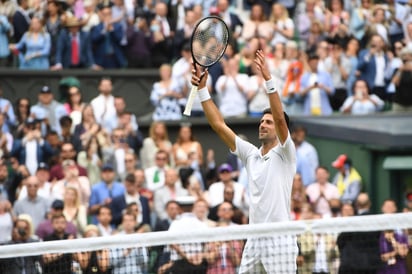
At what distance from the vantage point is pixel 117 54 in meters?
22.9

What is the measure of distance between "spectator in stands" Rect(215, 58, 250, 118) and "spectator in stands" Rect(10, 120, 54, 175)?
293cm

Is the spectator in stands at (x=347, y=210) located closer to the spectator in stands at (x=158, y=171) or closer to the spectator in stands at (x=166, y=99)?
the spectator in stands at (x=158, y=171)

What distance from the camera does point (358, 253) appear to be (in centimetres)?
1234

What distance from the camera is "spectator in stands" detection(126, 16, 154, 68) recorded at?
890 inches

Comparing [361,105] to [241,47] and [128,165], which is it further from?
[128,165]

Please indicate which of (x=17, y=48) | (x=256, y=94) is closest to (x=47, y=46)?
(x=17, y=48)

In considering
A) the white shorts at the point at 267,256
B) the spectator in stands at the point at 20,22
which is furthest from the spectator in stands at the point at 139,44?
the white shorts at the point at 267,256

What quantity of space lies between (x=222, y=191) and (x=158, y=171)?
44.9 inches

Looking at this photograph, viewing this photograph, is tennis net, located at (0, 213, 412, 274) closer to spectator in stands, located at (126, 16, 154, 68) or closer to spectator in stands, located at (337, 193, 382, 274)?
spectator in stands, located at (337, 193, 382, 274)

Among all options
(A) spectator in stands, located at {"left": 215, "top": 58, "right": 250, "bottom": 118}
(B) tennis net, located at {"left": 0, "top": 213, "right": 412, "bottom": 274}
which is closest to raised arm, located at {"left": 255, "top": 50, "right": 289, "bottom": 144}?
(B) tennis net, located at {"left": 0, "top": 213, "right": 412, "bottom": 274}

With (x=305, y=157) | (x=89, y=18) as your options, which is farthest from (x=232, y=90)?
(x=89, y=18)

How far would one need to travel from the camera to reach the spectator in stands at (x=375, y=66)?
22250 millimetres

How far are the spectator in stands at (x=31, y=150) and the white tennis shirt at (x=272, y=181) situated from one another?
8525mm

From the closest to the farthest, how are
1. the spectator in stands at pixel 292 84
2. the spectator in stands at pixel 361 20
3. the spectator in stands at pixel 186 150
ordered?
the spectator in stands at pixel 186 150
the spectator in stands at pixel 292 84
the spectator in stands at pixel 361 20
